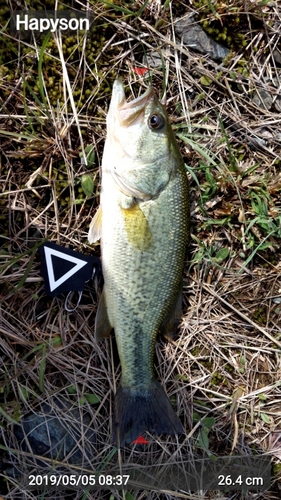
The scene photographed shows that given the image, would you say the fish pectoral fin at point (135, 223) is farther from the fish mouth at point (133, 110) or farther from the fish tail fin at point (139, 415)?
the fish tail fin at point (139, 415)

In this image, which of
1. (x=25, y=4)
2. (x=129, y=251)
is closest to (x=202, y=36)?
(x=25, y=4)

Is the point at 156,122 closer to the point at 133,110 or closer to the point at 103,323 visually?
the point at 133,110

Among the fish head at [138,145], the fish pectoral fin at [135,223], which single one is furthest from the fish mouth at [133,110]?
the fish pectoral fin at [135,223]

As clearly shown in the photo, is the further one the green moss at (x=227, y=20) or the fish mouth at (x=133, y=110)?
the green moss at (x=227, y=20)

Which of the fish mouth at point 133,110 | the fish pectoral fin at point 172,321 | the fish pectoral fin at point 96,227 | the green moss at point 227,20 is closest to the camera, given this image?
the fish mouth at point 133,110

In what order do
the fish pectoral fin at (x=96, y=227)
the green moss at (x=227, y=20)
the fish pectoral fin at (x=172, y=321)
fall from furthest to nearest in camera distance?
the green moss at (x=227, y=20) → the fish pectoral fin at (x=172, y=321) → the fish pectoral fin at (x=96, y=227)

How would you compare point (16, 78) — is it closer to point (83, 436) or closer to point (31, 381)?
point (31, 381)

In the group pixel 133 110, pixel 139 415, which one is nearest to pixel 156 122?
pixel 133 110

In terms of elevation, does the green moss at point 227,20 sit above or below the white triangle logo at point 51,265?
above
